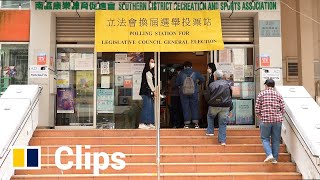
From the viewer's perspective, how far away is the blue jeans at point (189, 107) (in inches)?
436

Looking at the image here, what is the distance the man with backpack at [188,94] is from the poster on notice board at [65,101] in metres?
2.96

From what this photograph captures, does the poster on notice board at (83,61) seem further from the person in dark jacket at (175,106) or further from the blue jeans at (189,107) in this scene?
the blue jeans at (189,107)

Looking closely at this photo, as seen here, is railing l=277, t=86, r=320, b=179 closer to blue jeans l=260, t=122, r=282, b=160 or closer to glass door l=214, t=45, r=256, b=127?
blue jeans l=260, t=122, r=282, b=160

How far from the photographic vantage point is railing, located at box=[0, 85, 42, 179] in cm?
796

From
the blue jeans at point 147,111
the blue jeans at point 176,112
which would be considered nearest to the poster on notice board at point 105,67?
the blue jeans at point 147,111

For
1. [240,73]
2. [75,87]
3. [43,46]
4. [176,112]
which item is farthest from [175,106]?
[43,46]

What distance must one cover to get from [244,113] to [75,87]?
460cm

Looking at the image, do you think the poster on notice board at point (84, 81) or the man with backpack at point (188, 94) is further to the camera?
the poster on notice board at point (84, 81)

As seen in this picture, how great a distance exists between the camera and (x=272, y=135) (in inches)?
339

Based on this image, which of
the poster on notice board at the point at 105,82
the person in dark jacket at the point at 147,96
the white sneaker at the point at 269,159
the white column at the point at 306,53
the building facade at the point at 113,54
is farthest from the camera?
the white column at the point at 306,53

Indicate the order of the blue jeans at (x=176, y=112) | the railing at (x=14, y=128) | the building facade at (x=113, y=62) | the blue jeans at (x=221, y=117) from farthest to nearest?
the blue jeans at (x=176, y=112)
the building facade at (x=113, y=62)
the blue jeans at (x=221, y=117)
the railing at (x=14, y=128)

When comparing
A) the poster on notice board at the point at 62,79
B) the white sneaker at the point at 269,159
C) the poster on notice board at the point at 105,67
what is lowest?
the white sneaker at the point at 269,159

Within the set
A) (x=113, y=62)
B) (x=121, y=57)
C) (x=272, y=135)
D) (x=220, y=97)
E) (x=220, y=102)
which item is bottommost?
(x=272, y=135)

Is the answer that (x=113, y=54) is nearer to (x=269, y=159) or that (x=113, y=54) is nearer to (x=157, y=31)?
(x=157, y=31)
